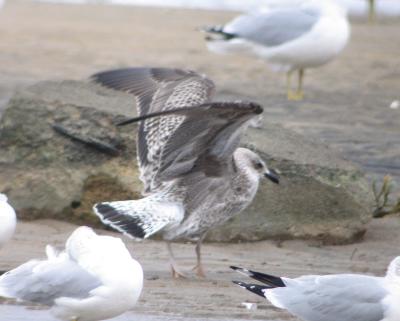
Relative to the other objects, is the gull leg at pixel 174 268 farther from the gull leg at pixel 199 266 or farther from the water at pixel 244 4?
the water at pixel 244 4

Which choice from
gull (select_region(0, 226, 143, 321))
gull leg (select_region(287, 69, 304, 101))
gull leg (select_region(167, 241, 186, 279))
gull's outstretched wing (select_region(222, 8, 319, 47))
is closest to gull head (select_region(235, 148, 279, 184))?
gull leg (select_region(167, 241, 186, 279))

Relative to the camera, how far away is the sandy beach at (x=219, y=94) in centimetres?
725

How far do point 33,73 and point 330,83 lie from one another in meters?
3.25

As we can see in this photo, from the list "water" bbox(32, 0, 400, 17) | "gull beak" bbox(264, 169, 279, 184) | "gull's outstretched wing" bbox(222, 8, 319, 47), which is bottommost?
"water" bbox(32, 0, 400, 17)

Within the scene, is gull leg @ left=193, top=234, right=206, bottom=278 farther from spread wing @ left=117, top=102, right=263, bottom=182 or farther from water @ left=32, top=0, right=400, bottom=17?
water @ left=32, top=0, right=400, bottom=17

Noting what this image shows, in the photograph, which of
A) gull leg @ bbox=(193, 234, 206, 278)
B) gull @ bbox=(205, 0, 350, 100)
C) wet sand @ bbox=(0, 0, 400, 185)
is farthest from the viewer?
gull @ bbox=(205, 0, 350, 100)

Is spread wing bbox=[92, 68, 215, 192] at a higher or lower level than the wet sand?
higher

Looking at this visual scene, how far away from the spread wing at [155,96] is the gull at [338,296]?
6.01 ft

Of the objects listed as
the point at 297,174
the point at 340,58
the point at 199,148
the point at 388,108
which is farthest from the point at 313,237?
the point at 340,58

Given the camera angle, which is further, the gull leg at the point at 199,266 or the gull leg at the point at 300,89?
the gull leg at the point at 300,89

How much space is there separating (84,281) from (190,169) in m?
1.96

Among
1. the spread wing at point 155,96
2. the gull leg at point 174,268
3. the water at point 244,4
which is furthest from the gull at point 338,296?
the water at point 244,4

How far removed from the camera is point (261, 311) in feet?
22.4

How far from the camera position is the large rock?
27.7ft
